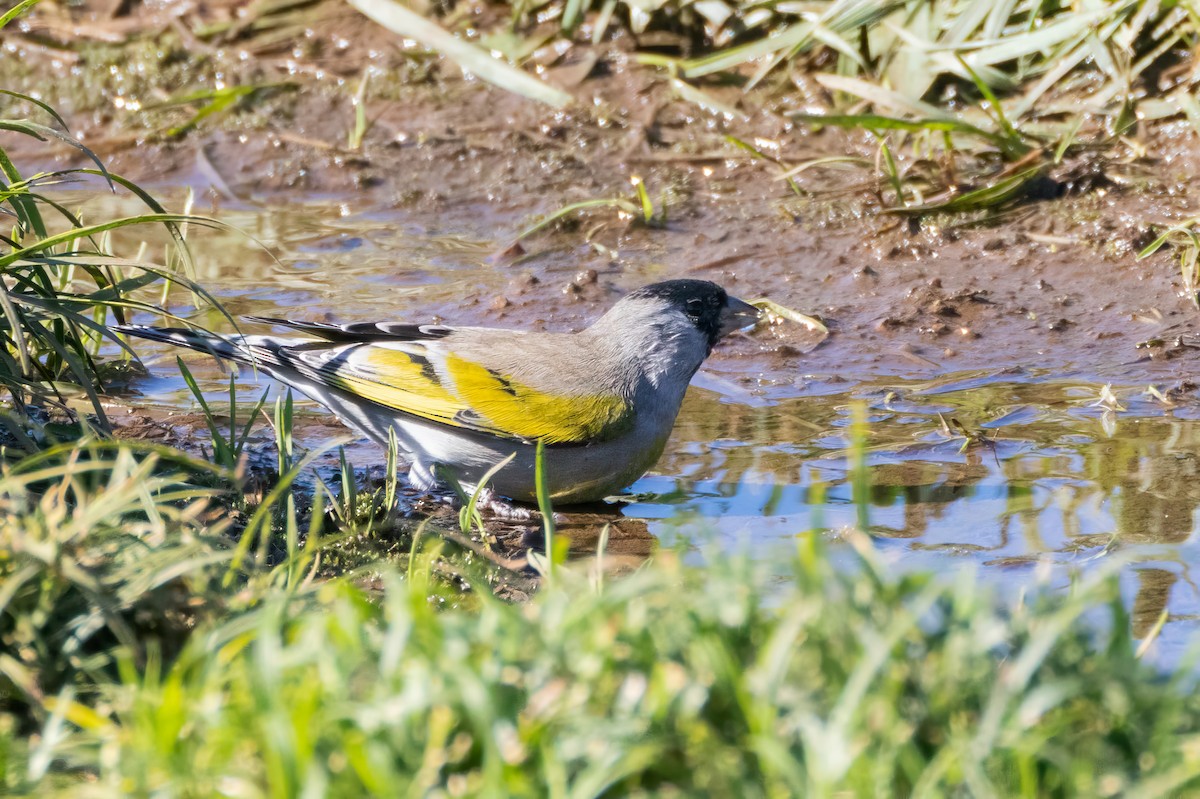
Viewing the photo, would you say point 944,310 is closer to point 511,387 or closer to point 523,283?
point 523,283

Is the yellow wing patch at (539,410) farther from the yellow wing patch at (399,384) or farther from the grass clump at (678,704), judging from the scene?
the grass clump at (678,704)

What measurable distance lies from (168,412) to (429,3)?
14.7 ft

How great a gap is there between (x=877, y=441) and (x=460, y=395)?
5.55 ft

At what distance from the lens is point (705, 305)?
19.7 ft

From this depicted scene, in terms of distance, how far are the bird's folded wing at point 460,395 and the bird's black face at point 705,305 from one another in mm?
627

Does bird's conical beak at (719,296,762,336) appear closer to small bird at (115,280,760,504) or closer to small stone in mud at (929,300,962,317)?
small bird at (115,280,760,504)

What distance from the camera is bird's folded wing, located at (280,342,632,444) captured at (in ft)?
17.7

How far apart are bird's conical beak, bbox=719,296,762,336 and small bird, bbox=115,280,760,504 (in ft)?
0.63

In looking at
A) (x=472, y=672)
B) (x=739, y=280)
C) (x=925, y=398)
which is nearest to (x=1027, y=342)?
(x=925, y=398)

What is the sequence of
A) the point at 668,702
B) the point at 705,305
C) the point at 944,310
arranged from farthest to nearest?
the point at 944,310 → the point at 705,305 → the point at 668,702

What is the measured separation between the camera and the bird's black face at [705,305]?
234 inches

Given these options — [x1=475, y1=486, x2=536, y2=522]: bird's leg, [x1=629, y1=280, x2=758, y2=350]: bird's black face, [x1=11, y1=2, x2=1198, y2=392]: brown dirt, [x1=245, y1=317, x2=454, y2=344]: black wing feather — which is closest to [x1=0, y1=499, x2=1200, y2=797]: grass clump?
[x1=475, y1=486, x2=536, y2=522]: bird's leg

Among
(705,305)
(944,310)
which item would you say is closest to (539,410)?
(705,305)

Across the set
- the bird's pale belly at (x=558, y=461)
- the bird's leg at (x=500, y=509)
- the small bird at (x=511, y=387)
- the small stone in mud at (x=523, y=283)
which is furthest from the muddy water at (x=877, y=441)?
the bird's leg at (x=500, y=509)
